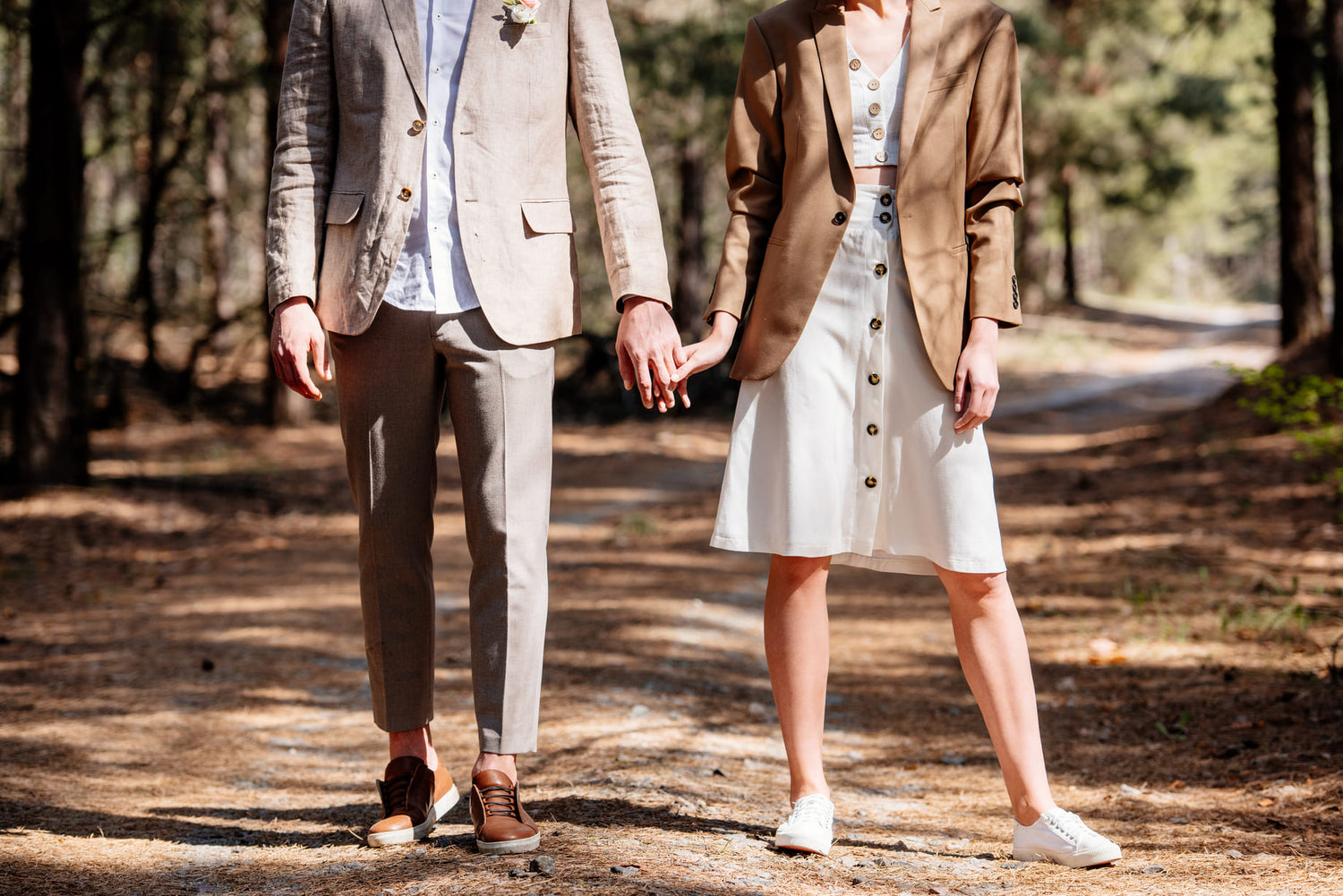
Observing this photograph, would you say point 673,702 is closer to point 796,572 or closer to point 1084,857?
point 796,572

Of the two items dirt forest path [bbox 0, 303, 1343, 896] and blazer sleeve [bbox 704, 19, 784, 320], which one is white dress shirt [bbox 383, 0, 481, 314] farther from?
dirt forest path [bbox 0, 303, 1343, 896]

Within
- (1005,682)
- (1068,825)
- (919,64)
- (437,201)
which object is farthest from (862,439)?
(437,201)

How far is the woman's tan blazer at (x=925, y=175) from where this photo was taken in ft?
8.76

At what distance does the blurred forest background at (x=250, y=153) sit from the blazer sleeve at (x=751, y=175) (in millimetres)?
7519

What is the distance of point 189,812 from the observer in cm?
338

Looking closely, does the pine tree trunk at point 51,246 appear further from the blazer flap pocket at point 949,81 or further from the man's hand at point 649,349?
the blazer flap pocket at point 949,81

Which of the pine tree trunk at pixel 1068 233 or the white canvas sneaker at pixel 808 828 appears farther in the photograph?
the pine tree trunk at pixel 1068 233

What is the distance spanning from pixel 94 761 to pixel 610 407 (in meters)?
11.7

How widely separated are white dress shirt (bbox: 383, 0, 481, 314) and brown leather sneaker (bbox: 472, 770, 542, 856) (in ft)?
3.48

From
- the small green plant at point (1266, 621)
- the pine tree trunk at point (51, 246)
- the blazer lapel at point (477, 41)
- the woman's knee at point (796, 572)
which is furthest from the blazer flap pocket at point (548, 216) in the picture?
the pine tree trunk at point (51, 246)

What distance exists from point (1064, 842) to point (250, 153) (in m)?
30.8

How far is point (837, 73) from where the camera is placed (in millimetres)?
2707

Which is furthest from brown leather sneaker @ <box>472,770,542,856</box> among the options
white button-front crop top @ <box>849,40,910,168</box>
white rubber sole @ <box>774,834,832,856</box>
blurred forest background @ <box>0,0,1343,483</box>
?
blurred forest background @ <box>0,0,1343,483</box>

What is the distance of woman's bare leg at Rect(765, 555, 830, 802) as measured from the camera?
9.24 ft
